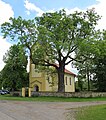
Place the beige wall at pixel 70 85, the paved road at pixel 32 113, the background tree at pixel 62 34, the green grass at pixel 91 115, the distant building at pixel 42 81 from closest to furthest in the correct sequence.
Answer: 1. the paved road at pixel 32 113
2. the green grass at pixel 91 115
3. the background tree at pixel 62 34
4. the distant building at pixel 42 81
5. the beige wall at pixel 70 85

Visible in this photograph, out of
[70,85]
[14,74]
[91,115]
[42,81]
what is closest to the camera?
[91,115]

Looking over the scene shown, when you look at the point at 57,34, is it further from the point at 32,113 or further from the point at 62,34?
the point at 32,113

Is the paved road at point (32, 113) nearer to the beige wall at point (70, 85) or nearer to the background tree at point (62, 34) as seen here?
the background tree at point (62, 34)

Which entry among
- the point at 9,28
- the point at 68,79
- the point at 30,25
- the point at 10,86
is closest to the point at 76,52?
the point at 30,25

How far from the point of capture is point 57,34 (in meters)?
47.3

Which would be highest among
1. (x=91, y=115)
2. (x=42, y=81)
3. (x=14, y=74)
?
(x=14, y=74)

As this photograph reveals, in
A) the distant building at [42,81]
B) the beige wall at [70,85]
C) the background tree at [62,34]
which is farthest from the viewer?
the beige wall at [70,85]

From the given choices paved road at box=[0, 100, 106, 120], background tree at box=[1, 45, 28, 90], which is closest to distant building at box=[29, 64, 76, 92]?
background tree at box=[1, 45, 28, 90]

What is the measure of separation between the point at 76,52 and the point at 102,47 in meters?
4.41

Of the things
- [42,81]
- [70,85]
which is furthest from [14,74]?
[70,85]

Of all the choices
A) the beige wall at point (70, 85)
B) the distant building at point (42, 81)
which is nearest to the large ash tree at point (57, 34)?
the distant building at point (42, 81)

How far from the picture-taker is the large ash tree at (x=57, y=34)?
4641cm

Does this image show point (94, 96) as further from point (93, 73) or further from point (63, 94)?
point (93, 73)

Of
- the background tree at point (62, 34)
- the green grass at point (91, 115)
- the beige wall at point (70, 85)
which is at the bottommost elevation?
the green grass at point (91, 115)
